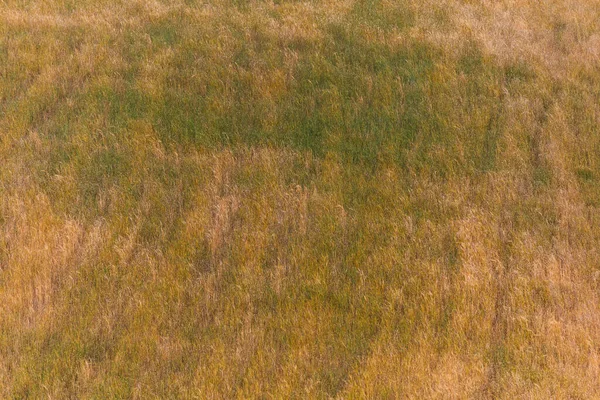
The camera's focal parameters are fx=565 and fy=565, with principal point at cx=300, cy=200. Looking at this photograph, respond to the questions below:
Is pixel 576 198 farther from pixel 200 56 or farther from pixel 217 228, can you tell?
pixel 200 56

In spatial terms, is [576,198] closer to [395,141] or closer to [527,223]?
[527,223]

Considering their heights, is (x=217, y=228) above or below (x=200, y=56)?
below

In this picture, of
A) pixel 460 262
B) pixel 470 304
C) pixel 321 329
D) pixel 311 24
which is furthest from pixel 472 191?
pixel 311 24

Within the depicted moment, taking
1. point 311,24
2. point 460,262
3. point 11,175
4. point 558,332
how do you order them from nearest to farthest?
point 558,332, point 460,262, point 11,175, point 311,24

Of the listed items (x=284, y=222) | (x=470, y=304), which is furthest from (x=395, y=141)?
(x=470, y=304)

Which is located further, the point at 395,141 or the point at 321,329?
the point at 395,141

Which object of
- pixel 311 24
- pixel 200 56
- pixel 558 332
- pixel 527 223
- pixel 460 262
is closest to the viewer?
pixel 558 332

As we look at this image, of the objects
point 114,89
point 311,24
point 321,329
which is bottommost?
point 321,329
